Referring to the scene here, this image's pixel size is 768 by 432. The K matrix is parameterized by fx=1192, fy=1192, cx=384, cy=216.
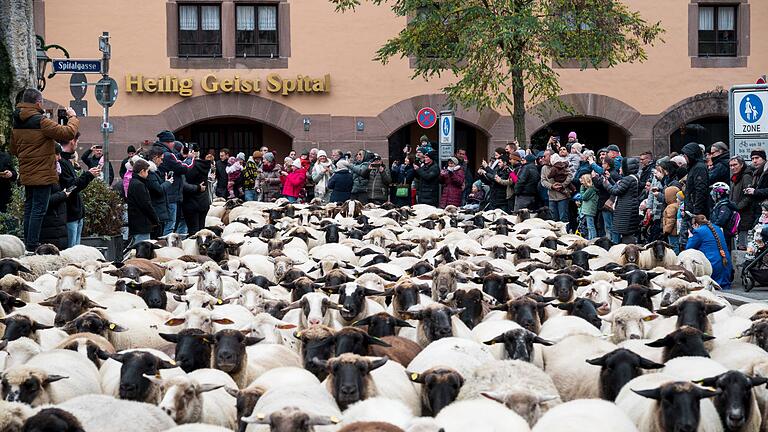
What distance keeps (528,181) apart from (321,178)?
6.37 meters

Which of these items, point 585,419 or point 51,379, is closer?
point 585,419

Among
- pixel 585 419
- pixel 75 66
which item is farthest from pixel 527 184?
pixel 585 419

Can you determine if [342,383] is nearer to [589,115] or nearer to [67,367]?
[67,367]

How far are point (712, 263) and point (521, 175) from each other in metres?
7.50

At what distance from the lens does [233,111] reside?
33562 mm

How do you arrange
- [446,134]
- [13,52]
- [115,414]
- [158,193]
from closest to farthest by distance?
[115,414], [13,52], [158,193], [446,134]

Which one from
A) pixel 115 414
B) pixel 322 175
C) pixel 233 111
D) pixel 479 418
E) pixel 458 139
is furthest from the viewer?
pixel 458 139

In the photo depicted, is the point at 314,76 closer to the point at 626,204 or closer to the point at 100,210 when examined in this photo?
the point at 626,204

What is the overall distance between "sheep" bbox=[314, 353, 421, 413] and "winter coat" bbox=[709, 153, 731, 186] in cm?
902

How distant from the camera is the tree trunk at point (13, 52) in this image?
16.0m

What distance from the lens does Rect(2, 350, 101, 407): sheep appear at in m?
7.17

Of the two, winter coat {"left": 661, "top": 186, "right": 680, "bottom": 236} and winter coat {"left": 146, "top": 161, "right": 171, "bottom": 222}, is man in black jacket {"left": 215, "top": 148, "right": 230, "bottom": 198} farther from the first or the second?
winter coat {"left": 661, "top": 186, "right": 680, "bottom": 236}

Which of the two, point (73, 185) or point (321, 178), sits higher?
point (321, 178)

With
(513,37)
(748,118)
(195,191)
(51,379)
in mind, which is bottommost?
(51,379)
